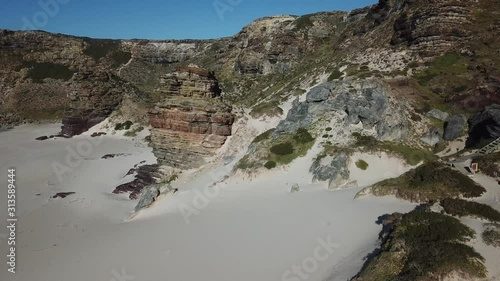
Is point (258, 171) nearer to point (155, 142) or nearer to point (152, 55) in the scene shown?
point (155, 142)

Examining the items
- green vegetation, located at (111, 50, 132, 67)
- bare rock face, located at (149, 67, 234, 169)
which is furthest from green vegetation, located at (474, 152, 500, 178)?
green vegetation, located at (111, 50, 132, 67)

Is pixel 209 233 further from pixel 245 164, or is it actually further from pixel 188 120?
pixel 188 120

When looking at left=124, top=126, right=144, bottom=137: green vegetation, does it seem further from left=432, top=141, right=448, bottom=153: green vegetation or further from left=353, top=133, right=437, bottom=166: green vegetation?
left=432, top=141, right=448, bottom=153: green vegetation

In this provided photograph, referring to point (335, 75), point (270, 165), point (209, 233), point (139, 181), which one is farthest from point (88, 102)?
point (209, 233)

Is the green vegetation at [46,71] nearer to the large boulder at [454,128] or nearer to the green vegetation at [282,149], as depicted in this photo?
the green vegetation at [282,149]

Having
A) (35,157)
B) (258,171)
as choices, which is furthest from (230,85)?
(258,171)

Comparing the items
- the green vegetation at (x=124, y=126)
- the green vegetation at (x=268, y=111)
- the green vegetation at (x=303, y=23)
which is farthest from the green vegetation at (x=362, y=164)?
the green vegetation at (x=303, y=23)

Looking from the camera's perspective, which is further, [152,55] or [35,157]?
[152,55]
